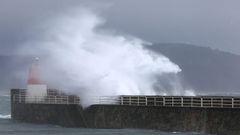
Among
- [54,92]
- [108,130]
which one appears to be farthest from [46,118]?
[108,130]

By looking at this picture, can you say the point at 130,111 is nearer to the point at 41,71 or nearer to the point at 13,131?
the point at 13,131

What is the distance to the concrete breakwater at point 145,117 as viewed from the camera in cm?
4100

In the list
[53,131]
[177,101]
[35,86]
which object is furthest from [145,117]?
[35,86]

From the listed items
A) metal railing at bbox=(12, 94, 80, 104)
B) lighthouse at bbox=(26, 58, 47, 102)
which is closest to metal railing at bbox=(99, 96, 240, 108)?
metal railing at bbox=(12, 94, 80, 104)

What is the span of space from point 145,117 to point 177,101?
2232 mm

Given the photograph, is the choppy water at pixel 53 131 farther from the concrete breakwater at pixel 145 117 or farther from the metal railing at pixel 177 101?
the metal railing at pixel 177 101

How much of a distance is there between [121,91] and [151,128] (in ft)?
22.3

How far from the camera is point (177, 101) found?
43938 millimetres

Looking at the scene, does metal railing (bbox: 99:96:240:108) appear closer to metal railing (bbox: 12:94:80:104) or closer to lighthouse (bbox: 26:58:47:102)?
metal railing (bbox: 12:94:80:104)

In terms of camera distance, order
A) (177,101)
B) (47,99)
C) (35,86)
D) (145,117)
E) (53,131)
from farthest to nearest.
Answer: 1. (35,86)
2. (47,99)
3. (53,131)
4. (145,117)
5. (177,101)

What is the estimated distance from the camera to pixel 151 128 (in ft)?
145

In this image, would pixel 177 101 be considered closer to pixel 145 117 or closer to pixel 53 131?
pixel 145 117

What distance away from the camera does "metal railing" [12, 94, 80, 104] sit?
5165cm

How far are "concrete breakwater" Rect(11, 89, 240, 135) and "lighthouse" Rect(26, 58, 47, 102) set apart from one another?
243 cm
